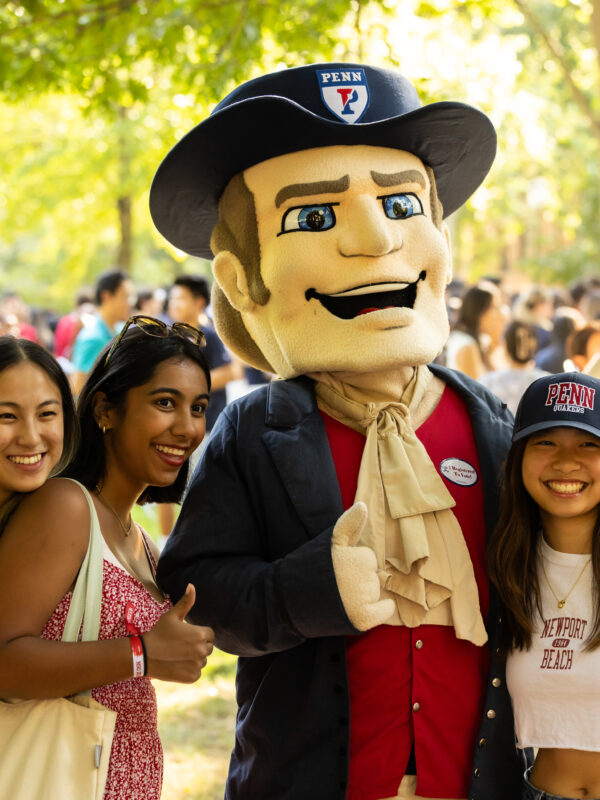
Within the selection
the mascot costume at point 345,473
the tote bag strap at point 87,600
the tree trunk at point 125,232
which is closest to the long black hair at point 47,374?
the tote bag strap at point 87,600

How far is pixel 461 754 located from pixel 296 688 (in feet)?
→ 1.57

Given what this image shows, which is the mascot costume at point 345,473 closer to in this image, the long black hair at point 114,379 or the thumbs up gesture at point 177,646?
the thumbs up gesture at point 177,646

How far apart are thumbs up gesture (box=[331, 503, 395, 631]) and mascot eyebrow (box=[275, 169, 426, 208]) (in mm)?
941

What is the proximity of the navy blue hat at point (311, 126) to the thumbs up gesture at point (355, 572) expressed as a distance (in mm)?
1097

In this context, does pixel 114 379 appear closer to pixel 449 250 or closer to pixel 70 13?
pixel 449 250

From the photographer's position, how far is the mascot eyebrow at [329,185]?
2.80m

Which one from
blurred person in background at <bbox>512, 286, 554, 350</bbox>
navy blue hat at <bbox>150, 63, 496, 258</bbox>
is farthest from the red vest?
blurred person in background at <bbox>512, 286, 554, 350</bbox>

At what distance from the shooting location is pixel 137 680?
258cm

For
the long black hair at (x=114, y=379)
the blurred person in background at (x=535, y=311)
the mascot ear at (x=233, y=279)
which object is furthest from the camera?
the blurred person in background at (x=535, y=311)

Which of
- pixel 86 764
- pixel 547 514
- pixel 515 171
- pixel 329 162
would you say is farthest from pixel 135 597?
pixel 515 171

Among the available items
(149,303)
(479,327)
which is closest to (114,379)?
(479,327)

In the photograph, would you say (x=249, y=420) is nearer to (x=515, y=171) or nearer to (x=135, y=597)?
(x=135, y=597)

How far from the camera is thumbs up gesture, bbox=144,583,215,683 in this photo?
236cm

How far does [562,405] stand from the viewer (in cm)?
262
